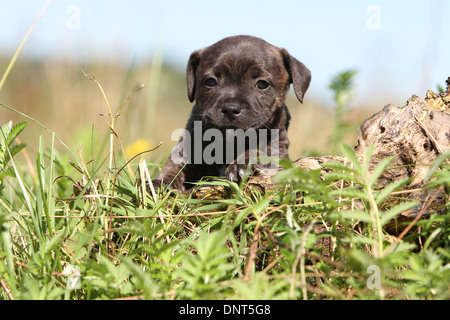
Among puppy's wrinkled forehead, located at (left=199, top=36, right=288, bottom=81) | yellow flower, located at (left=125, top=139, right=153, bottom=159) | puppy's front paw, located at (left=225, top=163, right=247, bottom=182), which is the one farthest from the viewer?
yellow flower, located at (left=125, top=139, right=153, bottom=159)

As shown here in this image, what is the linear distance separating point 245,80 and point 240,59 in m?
0.19

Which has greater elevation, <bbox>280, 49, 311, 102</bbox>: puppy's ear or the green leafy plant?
<bbox>280, 49, 311, 102</bbox>: puppy's ear

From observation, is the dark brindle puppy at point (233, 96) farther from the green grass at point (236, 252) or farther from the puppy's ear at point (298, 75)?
the green grass at point (236, 252)

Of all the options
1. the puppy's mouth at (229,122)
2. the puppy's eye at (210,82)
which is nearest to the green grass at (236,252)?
the puppy's mouth at (229,122)

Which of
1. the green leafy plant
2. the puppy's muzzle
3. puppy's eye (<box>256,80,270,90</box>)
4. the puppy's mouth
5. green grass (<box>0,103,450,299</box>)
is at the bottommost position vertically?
green grass (<box>0,103,450,299</box>)

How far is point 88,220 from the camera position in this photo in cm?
273

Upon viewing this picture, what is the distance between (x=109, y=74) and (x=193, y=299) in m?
5.80

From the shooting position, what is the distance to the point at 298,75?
4.64m

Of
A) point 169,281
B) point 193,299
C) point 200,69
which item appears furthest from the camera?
point 200,69

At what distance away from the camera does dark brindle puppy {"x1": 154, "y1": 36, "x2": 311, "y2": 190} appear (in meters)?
4.23

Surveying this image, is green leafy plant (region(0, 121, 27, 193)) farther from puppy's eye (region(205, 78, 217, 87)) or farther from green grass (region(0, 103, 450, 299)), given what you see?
puppy's eye (region(205, 78, 217, 87))

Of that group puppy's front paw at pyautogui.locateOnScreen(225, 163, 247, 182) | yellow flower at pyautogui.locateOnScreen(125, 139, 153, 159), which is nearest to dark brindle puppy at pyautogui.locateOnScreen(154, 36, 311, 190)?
puppy's front paw at pyautogui.locateOnScreen(225, 163, 247, 182)
